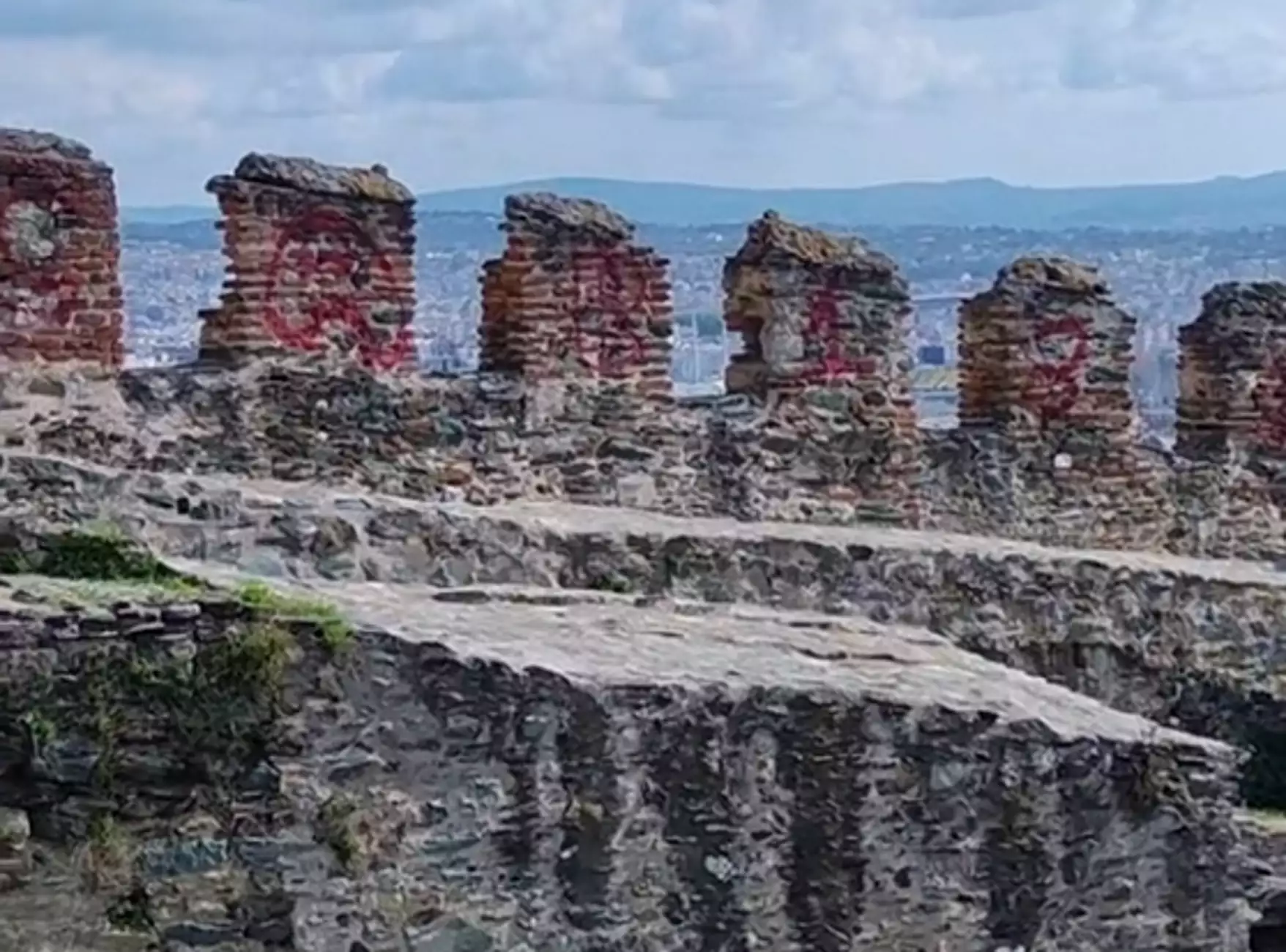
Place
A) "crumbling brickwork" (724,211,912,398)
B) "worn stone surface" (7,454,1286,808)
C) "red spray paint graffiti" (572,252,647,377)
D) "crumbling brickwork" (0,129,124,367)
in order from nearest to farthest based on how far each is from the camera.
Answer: "worn stone surface" (7,454,1286,808) < "crumbling brickwork" (0,129,124,367) < "red spray paint graffiti" (572,252,647,377) < "crumbling brickwork" (724,211,912,398)

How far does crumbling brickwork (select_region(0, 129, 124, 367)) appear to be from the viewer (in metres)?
10.4

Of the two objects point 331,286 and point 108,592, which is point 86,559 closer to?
point 108,592

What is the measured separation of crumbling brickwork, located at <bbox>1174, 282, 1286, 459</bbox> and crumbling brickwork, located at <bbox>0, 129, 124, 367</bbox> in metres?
6.43

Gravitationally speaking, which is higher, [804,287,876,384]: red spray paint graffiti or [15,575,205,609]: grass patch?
[804,287,876,384]: red spray paint graffiti

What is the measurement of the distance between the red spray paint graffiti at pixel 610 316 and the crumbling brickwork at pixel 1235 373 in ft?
11.9

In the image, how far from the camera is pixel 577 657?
7.11 metres

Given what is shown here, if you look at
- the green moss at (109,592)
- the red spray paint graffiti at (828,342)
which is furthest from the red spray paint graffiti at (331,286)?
the green moss at (109,592)

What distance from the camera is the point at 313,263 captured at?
1131 centimetres

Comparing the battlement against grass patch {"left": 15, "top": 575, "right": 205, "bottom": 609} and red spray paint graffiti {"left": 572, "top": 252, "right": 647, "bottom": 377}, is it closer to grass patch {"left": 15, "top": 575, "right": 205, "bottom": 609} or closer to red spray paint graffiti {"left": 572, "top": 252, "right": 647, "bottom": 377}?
red spray paint graffiti {"left": 572, "top": 252, "right": 647, "bottom": 377}

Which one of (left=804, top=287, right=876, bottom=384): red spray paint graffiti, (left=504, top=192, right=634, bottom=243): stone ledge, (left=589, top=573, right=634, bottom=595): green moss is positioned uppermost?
(left=504, top=192, right=634, bottom=243): stone ledge

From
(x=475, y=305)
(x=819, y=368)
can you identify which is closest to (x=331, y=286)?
(x=475, y=305)

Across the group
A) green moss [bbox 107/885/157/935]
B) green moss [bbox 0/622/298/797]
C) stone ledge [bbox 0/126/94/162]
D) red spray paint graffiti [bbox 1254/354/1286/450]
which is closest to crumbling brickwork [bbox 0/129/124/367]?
stone ledge [bbox 0/126/94/162]

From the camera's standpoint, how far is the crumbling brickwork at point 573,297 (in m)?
12.0

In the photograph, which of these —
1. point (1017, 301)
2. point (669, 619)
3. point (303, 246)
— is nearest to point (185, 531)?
point (669, 619)
